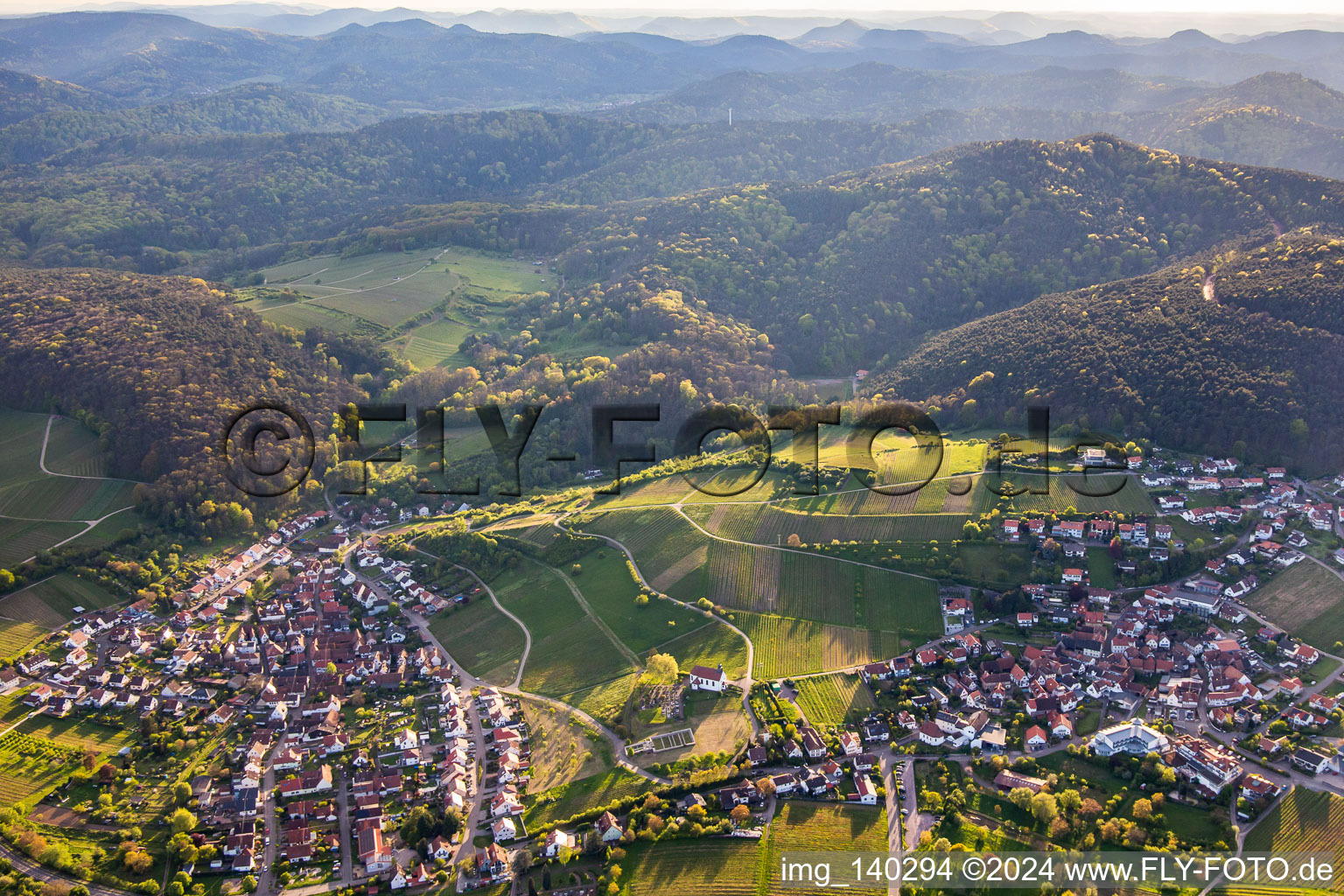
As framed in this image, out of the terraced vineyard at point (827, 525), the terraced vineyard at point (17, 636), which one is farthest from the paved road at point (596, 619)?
the terraced vineyard at point (17, 636)

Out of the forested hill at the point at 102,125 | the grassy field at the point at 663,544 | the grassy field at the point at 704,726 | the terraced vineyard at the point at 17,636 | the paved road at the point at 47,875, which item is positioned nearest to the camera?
the paved road at the point at 47,875

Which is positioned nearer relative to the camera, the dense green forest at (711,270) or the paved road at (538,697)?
the paved road at (538,697)

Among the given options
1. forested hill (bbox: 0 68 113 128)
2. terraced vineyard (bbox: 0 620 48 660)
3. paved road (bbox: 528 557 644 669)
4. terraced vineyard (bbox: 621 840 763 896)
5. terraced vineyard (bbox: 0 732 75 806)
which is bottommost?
terraced vineyard (bbox: 0 732 75 806)

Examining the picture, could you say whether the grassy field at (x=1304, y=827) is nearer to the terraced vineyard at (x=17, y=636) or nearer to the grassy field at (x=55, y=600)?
the terraced vineyard at (x=17, y=636)

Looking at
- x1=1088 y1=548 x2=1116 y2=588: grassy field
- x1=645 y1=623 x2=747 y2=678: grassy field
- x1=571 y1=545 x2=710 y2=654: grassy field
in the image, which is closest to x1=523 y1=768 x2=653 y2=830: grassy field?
x1=645 y1=623 x2=747 y2=678: grassy field

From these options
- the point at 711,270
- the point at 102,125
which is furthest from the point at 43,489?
the point at 102,125

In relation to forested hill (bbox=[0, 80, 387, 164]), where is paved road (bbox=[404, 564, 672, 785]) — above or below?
below

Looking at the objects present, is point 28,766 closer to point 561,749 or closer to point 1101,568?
point 561,749

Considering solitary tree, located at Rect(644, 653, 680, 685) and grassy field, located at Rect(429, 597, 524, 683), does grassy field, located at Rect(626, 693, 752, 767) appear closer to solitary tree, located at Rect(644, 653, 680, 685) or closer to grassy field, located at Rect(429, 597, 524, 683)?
solitary tree, located at Rect(644, 653, 680, 685)
